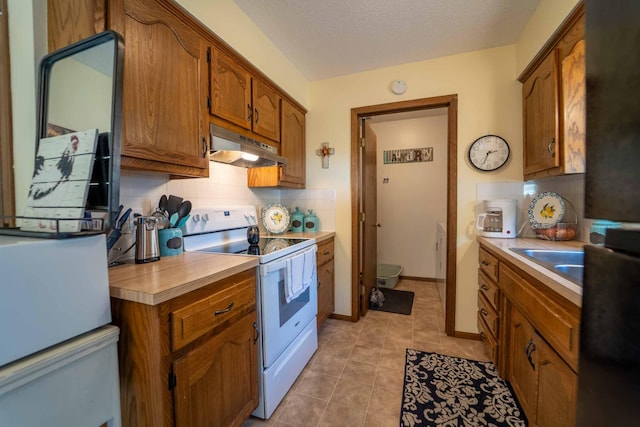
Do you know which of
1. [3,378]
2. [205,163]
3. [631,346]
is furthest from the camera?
[205,163]

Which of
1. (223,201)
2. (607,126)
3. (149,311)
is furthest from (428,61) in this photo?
(149,311)

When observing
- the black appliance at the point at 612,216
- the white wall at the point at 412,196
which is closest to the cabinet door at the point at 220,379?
the black appliance at the point at 612,216

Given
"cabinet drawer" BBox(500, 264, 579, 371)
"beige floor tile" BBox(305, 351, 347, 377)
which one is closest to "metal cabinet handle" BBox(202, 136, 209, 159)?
"beige floor tile" BBox(305, 351, 347, 377)

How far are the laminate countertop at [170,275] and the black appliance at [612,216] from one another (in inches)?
38.8

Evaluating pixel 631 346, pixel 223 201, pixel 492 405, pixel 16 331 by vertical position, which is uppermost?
pixel 223 201

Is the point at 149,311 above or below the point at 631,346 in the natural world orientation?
below

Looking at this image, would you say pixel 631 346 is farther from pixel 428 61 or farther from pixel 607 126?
pixel 428 61

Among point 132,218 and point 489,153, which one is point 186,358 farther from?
point 489,153

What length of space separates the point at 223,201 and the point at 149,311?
4.00 ft

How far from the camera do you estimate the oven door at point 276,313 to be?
134cm

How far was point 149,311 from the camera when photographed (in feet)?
2.66

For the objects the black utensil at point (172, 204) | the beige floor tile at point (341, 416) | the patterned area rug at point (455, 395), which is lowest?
the beige floor tile at point (341, 416)

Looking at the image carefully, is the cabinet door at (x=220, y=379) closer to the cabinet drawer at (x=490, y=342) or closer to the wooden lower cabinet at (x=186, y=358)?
the wooden lower cabinet at (x=186, y=358)

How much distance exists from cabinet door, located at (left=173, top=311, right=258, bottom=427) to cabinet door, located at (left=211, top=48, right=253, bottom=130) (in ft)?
3.88
